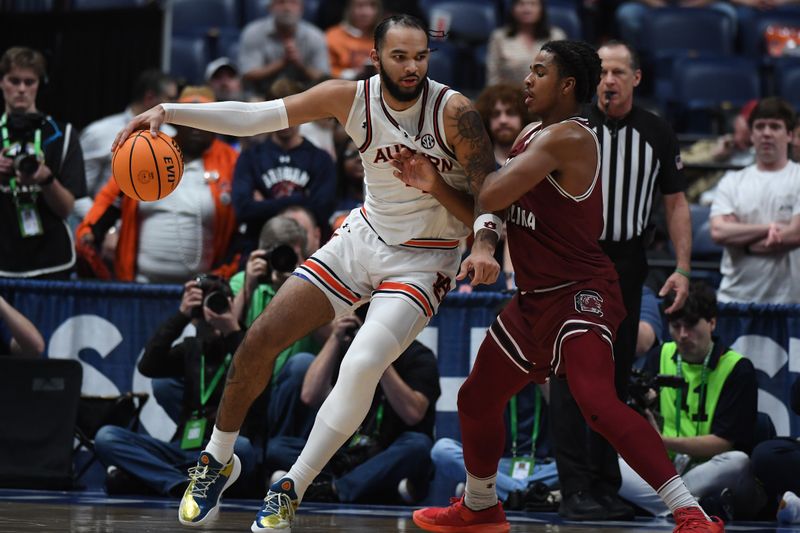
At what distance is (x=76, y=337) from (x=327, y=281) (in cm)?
331

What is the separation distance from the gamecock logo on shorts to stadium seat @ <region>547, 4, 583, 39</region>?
758 cm

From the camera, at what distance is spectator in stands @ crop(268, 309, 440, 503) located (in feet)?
22.9

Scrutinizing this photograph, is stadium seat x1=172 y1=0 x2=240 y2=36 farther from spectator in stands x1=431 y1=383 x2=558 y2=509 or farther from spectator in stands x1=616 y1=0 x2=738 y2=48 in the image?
spectator in stands x1=431 y1=383 x2=558 y2=509

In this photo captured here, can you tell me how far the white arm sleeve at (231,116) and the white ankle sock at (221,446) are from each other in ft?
4.15

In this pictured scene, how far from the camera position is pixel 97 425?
302 inches

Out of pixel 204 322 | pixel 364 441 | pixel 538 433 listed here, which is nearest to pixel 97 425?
pixel 204 322

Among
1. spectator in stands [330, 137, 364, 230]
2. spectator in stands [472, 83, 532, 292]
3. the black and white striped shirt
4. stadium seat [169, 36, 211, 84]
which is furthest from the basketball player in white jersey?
stadium seat [169, 36, 211, 84]

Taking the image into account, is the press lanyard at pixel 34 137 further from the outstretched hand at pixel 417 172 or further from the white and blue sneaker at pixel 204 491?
the outstretched hand at pixel 417 172

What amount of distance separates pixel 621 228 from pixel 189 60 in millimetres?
6760

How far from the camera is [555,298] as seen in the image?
5.20 m

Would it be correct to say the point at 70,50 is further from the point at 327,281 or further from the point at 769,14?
the point at 769,14

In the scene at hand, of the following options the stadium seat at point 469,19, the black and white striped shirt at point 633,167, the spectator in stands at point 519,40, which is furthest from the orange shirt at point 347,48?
the black and white striped shirt at point 633,167

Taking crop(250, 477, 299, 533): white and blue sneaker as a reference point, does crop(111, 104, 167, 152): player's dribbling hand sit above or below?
above

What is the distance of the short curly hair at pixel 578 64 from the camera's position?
5160 millimetres
